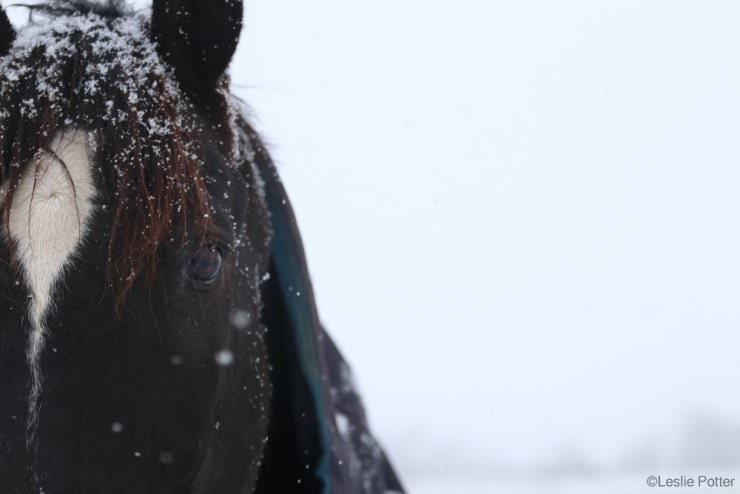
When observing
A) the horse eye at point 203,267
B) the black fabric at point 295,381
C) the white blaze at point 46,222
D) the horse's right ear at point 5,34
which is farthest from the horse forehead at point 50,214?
the black fabric at point 295,381

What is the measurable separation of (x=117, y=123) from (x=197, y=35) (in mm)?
319

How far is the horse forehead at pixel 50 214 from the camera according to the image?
1387mm

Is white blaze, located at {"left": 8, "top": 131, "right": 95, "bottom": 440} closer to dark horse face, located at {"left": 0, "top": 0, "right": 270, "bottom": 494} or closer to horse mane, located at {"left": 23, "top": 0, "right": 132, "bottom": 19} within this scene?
dark horse face, located at {"left": 0, "top": 0, "right": 270, "bottom": 494}

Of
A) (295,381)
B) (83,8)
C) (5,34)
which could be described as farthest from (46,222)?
(295,381)

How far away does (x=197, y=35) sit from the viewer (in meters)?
1.81

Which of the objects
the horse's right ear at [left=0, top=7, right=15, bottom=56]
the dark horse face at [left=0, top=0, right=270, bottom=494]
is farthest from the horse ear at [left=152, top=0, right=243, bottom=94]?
the horse's right ear at [left=0, top=7, right=15, bottom=56]

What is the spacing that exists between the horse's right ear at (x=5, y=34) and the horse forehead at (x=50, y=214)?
13.4 inches

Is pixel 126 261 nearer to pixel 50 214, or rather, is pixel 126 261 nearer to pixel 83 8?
pixel 50 214

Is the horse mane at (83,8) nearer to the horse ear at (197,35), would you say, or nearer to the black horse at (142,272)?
the black horse at (142,272)

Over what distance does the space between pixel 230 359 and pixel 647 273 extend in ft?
122

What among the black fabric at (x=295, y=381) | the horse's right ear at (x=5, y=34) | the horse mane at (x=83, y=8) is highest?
the horse mane at (x=83, y=8)

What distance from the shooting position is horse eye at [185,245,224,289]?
5.15 ft

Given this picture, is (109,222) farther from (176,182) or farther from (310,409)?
(310,409)

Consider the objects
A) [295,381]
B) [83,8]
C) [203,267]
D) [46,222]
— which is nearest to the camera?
[46,222]
